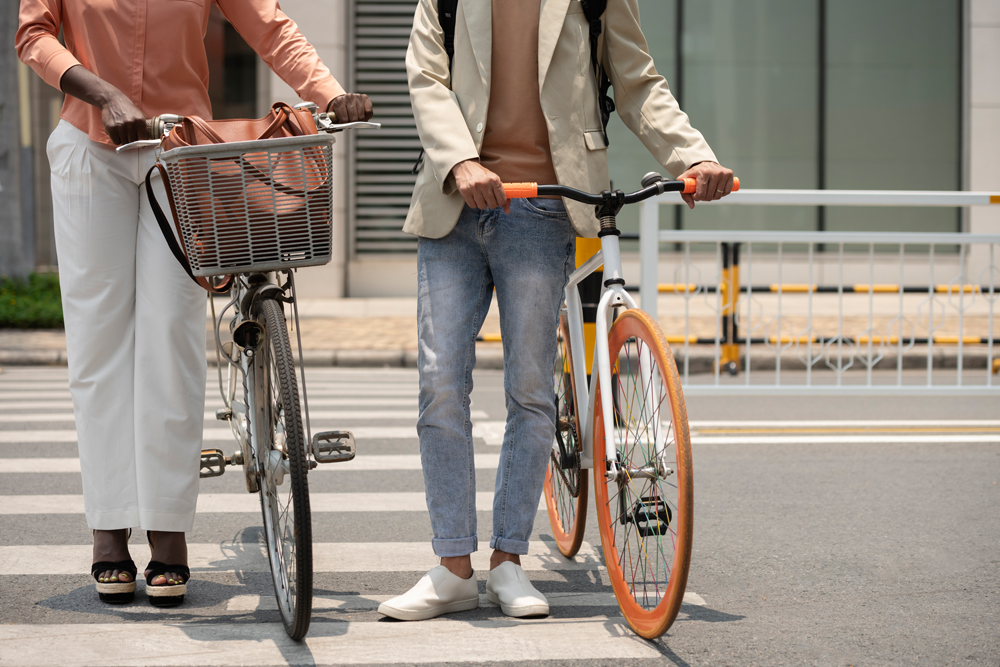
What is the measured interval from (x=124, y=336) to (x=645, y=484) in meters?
1.53

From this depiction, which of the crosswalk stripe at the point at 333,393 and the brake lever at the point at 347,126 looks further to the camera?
the crosswalk stripe at the point at 333,393

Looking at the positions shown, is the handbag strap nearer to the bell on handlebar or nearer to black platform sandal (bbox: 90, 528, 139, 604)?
black platform sandal (bbox: 90, 528, 139, 604)

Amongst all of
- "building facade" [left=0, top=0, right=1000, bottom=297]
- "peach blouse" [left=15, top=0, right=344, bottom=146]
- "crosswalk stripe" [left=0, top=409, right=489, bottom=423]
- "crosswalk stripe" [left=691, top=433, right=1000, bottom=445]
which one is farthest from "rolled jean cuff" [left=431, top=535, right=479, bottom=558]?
"building facade" [left=0, top=0, right=1000, bottom=297]

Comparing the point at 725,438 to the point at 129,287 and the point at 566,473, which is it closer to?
the point at 566,473

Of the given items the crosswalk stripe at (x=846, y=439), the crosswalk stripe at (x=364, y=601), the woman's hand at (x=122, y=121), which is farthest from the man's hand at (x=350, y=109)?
the crosswalk stripe at (x=846, y=439)

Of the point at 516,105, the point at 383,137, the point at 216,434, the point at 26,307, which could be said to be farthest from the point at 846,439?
the point at 383,137

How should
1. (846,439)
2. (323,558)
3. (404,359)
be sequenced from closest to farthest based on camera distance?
1. (323,558)
2. (846,439)
3. (404,359)

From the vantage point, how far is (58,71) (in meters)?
2.86

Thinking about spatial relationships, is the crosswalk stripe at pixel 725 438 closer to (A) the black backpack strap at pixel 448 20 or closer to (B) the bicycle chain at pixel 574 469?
(B) the bicycle chain at pixel 574 469

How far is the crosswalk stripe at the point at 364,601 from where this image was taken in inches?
120

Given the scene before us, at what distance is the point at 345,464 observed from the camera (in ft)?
17.1

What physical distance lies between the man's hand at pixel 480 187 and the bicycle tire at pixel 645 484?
0.48 meters

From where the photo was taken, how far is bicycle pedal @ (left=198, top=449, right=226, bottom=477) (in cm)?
323

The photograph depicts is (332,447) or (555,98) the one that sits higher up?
(555,98)
